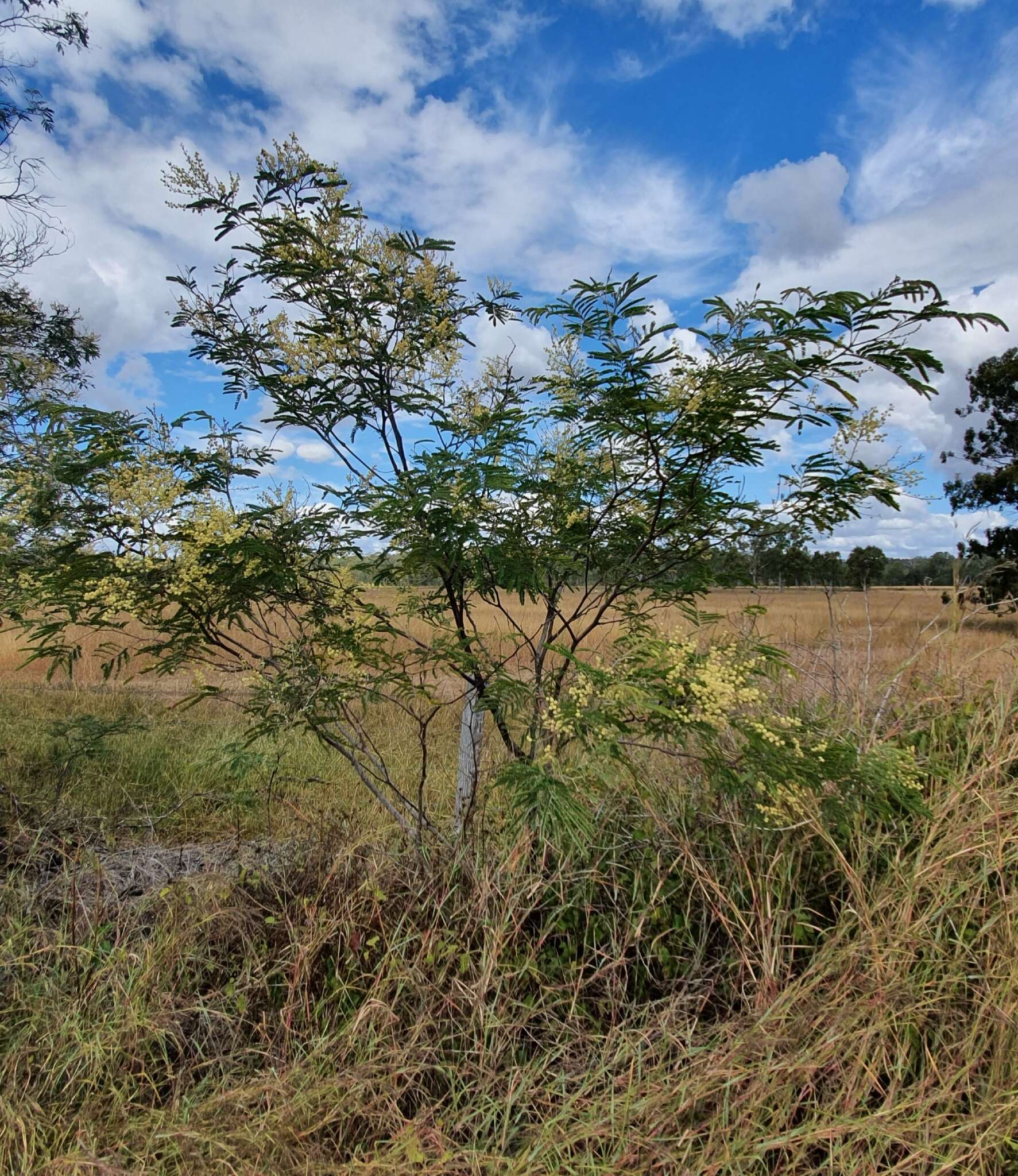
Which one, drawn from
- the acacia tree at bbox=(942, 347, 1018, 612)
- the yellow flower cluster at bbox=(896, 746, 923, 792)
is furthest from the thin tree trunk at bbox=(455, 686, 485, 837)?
the acacia tree at bbox=(942, 347, 1018, 612)

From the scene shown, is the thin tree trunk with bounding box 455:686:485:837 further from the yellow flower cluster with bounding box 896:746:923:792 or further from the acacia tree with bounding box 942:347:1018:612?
the acacia tree with bounding box 942:347:1018:612

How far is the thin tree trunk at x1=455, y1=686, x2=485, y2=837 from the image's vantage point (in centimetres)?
238

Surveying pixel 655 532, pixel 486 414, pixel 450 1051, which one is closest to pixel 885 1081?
pixel 450 1051

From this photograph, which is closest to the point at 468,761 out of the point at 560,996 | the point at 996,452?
the point at 560,996

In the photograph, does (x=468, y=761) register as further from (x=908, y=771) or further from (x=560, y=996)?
(x=908, y=771)

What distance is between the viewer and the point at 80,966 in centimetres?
206

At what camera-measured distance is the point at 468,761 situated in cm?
339

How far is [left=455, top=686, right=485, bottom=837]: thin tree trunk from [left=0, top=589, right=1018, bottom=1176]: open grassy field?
10 centimetres

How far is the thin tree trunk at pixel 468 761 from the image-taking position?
2.38 m

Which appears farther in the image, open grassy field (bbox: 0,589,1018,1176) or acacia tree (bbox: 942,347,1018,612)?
acacia tree (bbox: 942,347,1018,612)

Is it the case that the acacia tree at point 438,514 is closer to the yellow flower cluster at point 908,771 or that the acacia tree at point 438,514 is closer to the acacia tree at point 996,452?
the yellow flower cluster at point 908,771

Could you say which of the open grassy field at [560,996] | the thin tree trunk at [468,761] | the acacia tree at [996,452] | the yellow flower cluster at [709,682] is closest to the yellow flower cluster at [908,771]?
the open grassy field at [560,996]

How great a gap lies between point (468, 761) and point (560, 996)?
1552 millimetres

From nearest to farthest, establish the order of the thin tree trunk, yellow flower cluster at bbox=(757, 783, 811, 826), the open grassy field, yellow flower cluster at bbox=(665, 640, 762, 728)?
the open grassy field < yellow flower cluster at bbox=(665, 640, 762, 728) < yellow flower cluster at bbox=(757, 783, 811, 826) < the thin tree trunk
